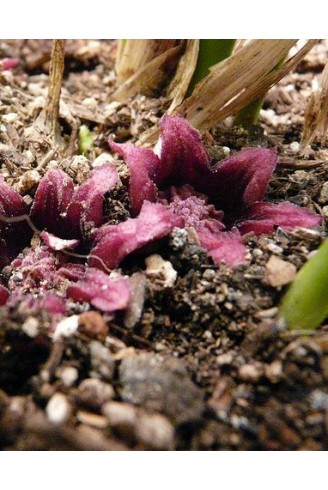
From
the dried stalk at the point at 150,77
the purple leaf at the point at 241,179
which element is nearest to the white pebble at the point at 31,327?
the purple leaf at the point at 241,179

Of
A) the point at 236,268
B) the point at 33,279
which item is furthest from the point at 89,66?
the point at 236,268

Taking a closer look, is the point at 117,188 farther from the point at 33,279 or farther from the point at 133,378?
the point at 133,378

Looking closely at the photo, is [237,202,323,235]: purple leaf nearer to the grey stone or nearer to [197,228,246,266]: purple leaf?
[197,228,246,266]: purple leaf

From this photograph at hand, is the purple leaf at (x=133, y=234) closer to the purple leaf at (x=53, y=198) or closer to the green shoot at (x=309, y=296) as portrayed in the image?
the purple leaf at (x=53, y=198)

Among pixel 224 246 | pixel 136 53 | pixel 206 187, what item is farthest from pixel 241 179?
pixel 136 53

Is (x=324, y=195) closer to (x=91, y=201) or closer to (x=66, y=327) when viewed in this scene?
(x=91, y=201)

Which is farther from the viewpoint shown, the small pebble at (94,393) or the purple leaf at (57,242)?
the purple leaf at (57,242)

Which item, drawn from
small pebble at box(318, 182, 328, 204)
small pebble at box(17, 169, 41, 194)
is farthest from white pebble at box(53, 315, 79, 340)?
small pebble at box(318, 182, 328, 204)
